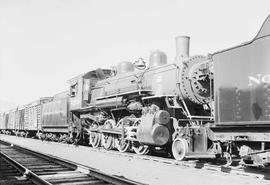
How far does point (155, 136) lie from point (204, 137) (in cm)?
196

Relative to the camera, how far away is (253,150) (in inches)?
306

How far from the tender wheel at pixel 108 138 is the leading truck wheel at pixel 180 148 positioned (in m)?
4.70

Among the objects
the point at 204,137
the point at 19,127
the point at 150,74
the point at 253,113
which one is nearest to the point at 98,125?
the point at 150,74


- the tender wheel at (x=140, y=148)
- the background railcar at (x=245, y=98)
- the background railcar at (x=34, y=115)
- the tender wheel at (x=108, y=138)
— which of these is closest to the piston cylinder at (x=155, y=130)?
the tender wheel at (x=140, y=148)

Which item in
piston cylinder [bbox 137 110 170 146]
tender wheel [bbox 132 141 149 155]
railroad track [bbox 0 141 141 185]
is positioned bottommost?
railroad track [bbox 0 141 141 185]

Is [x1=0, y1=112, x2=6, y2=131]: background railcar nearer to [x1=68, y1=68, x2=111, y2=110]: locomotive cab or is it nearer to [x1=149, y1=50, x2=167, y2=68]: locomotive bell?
[x1=68, y1=68, x2=111, y2=110]: locomotive cab

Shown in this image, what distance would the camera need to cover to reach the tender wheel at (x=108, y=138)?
48.9 ft

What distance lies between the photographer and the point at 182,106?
467 inches

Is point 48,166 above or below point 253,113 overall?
below

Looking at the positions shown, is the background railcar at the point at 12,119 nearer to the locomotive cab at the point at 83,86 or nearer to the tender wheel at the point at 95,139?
the locomotive cab at the point at 83,86

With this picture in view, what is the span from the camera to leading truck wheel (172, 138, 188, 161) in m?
10.2

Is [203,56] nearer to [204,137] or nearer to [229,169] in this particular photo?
[204,137]

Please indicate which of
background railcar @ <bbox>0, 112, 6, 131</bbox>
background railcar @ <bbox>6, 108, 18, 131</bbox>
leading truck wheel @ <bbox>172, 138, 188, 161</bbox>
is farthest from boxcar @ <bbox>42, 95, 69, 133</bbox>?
background railcar @ <bbox>0, 112, 6, 131</bbox>

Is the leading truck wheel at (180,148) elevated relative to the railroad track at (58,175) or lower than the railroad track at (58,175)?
elevated
